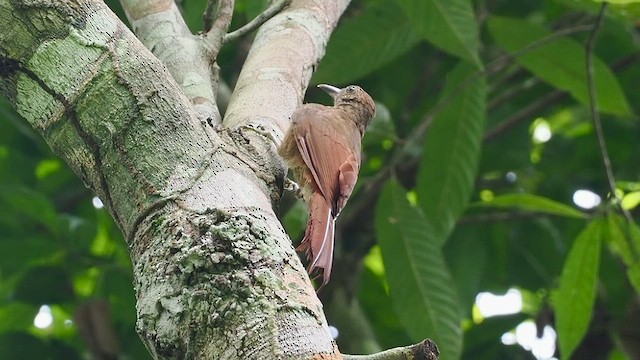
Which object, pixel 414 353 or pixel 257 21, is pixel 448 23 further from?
pixel 414 353

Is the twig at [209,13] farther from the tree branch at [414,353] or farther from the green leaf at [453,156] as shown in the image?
the green leaf at [453,156]

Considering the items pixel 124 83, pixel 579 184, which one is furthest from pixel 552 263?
pixel 124 83

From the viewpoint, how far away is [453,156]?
13.3ft

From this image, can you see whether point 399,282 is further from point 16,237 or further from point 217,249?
point 217,249

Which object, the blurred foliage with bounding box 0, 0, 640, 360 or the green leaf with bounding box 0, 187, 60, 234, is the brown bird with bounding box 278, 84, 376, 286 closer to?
the blurred foliage with bounding box 0, 0, 640, 360

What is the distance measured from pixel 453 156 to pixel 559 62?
0.59 m

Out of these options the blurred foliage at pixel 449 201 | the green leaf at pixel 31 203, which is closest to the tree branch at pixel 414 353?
the blurred foliage at pixel 449 201

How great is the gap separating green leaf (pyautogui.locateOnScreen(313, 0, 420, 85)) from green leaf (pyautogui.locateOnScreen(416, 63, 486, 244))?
324 millimetres

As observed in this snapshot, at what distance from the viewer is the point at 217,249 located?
4.94 feet

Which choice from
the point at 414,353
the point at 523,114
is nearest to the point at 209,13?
the point at 414,353

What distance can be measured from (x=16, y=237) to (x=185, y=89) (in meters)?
2.45

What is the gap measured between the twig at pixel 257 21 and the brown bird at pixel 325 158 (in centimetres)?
29

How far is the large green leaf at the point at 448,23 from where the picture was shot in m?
3.42

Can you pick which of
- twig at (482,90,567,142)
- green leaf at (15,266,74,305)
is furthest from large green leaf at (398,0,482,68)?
green leaf at (15,266,74,305)
